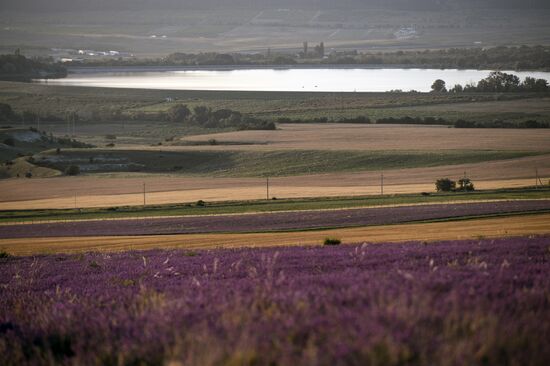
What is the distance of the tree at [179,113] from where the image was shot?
385ft

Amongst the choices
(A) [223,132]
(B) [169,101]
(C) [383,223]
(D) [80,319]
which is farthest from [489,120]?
(D) [80,319]

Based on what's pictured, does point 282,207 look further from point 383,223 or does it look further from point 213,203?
point 383,223

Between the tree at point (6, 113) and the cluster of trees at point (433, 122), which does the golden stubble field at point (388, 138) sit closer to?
the cluster of trees at point (433, 122)

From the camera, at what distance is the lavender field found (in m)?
6.39

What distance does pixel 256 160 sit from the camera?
74.2 meters

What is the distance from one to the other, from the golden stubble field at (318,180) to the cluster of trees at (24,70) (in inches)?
4454

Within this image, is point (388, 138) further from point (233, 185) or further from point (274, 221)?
point (274, 221)

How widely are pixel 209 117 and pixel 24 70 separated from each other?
8854 cm

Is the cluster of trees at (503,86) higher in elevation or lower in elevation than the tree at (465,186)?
higher

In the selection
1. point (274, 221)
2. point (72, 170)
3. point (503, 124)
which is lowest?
point (72, 170)

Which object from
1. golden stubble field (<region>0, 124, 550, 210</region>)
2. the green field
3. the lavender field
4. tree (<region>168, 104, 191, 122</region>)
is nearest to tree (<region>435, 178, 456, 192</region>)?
golden stubble field (<region>0, 124, 550, 210</region>)

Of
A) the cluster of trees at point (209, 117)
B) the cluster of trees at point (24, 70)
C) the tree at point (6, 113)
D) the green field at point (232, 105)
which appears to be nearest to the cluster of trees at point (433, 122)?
the green field at point (232, 105)

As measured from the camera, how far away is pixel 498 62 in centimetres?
19688

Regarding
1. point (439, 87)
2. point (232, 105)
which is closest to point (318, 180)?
point (232, 105)
